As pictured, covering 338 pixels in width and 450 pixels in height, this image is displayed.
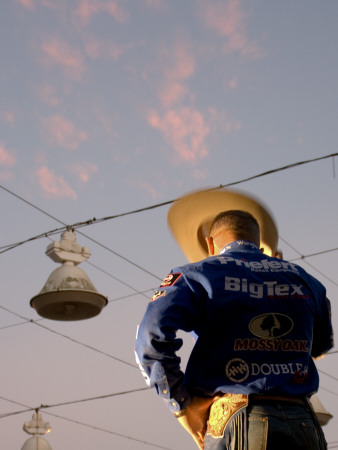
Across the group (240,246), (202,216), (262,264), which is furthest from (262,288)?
(202,216)

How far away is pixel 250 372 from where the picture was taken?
277cm

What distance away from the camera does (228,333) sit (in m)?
2.81

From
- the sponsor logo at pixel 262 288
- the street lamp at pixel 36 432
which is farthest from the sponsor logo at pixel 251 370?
the street lamp at pixel 36 432

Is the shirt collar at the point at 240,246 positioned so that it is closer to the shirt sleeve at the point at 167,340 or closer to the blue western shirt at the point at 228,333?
the blue western shirt at the point at 228,333

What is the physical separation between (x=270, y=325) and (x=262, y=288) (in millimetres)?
141

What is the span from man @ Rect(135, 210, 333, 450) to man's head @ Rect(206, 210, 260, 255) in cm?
19

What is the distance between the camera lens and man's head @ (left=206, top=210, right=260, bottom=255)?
3.16m

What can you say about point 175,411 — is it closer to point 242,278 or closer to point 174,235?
point 242,278

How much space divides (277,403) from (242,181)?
5938 millimetres

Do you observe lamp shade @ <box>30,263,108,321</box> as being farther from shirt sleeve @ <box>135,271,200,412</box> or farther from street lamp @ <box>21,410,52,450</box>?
street lamp @ <box>21,410,52,450</box>

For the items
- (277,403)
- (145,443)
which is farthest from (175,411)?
(145,443)

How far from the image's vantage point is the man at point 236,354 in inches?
107

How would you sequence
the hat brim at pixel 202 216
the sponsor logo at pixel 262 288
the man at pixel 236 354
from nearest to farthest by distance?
1. the man at pixel 236 354
2. the sponsor logo at pixel 262 288
3. the hat brim at pixel 202 216

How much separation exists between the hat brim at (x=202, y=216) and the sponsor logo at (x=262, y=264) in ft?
2.04
